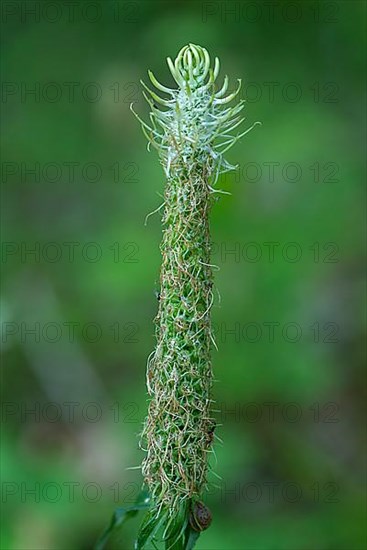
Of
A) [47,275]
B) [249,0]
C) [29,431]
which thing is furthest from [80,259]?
[249,0]

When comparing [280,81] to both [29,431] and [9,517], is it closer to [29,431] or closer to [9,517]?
[29,431]

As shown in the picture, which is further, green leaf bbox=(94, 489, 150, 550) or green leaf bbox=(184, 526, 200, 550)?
green leaf bbox=(94, 489, 150, 550)

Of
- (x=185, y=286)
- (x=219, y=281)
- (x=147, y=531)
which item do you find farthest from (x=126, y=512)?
(x=219, y=281)

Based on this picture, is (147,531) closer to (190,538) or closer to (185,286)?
(190,538)

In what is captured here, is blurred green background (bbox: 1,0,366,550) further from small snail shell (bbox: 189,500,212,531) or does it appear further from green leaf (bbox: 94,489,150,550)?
small snail shell (bbox: 189,500,212,531)

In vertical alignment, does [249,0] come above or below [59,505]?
above

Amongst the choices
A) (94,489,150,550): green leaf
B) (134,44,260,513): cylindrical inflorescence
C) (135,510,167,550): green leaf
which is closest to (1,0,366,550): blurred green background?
A: (94,489,150,550): green leaf

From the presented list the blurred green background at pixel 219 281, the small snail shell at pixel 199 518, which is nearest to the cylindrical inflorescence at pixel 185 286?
the small snail shell at pixel 199 518

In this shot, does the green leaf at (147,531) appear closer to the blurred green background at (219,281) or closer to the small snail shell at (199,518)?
the small snail shell at (199,518)
